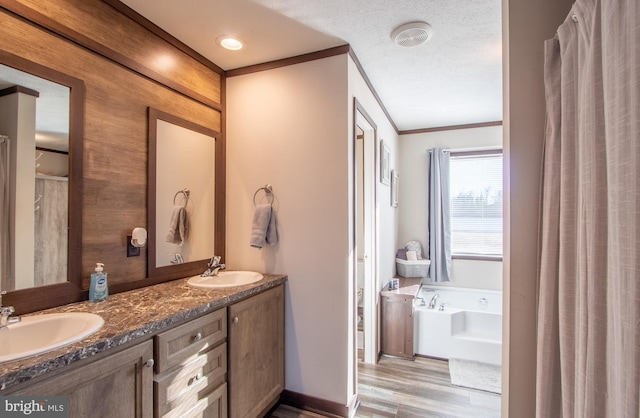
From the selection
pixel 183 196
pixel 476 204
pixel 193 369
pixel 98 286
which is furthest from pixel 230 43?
pixel 476 204

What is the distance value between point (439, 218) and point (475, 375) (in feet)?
5.77

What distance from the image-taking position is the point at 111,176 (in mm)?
1620

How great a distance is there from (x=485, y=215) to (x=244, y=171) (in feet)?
9.88

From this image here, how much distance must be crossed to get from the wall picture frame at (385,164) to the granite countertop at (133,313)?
160cm

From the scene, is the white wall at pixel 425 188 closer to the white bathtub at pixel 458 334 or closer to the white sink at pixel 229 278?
the white bathtub at pixel 458 334

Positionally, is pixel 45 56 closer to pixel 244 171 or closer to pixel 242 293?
pixel 244 171

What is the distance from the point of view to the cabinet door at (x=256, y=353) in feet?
5.51

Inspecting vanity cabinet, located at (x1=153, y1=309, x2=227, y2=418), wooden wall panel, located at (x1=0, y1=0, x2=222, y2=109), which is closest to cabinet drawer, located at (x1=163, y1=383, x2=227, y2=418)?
vanity cabinet, located at (x1=153, y1=309, x2=227, y2=418)

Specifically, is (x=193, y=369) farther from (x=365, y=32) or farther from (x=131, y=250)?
(x=365, y=32)

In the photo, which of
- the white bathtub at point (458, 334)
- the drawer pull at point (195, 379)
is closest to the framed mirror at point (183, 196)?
the drawer pull at point (195, 379)

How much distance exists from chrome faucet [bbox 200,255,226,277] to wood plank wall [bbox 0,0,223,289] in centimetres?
40

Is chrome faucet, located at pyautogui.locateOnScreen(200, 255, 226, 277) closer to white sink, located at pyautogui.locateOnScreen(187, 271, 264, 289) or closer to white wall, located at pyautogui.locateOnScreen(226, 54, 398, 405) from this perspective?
white sink, located at pyautogui.locateOnScreen(187, 271, 264, 289)

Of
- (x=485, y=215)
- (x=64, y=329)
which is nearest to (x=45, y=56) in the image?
(x=64, y=329)

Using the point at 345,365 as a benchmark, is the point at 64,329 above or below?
above
